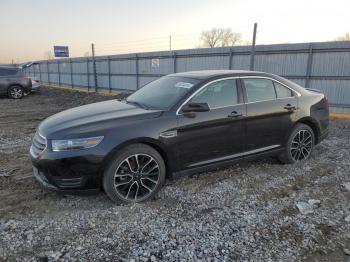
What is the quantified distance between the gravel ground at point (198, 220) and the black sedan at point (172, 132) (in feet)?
1.11

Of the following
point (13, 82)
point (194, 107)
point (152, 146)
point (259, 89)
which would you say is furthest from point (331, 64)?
point (13, 82)

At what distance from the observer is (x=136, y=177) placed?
156 inches

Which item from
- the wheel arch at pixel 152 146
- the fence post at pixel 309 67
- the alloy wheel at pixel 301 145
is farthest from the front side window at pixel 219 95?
the fence post at pixel 309 67

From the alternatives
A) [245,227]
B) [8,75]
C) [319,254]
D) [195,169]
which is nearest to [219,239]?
[245,227]

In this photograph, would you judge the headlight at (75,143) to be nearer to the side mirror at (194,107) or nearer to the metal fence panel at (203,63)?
the side mirror at (194,107)

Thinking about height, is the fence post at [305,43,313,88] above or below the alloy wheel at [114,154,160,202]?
above

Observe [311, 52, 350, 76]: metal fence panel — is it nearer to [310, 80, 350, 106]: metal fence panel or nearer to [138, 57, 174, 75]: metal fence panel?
[310, 80, 350, 106]: metal fence panel

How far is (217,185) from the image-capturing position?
4.57m

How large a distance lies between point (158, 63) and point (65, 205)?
13.0 m

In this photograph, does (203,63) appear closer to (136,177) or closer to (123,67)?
(123,67)

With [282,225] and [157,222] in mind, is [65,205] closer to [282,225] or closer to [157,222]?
[157,222]

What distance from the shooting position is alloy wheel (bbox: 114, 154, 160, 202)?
3861mm

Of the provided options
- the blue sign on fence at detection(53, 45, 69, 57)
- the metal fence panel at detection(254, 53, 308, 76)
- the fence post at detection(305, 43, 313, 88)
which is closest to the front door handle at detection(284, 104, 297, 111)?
the fence post at detection(305, 43, 313, 88)

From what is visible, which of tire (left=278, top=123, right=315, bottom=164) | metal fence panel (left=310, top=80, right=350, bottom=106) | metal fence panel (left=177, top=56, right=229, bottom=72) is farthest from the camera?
metal fence panel (left=177, top=56, right=229, bottom=72)
